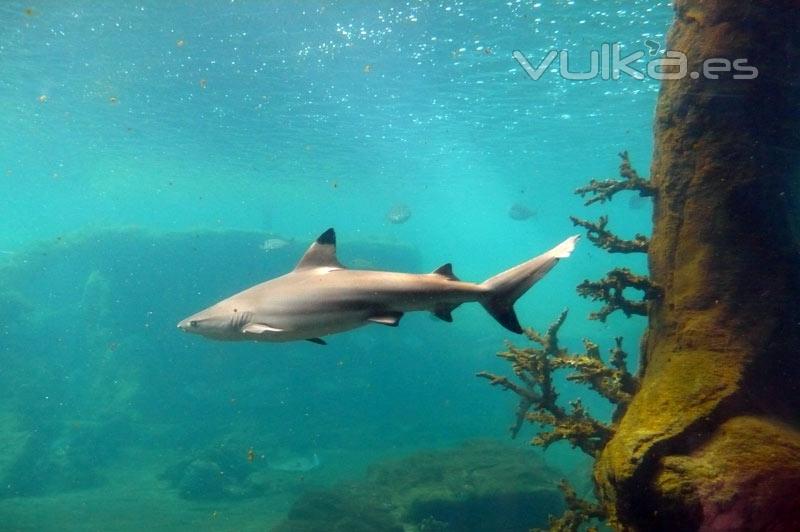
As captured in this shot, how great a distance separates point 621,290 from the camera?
18.7 ft

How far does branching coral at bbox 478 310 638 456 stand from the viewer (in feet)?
17.3

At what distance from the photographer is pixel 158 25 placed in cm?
1775

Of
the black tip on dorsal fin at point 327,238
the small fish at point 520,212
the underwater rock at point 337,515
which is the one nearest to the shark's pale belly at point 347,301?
the black tip on dorsal fin at point 327,238

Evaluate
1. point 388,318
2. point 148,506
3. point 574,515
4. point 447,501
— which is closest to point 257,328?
point 388,318

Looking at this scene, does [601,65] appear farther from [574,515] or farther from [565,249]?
[574,515]

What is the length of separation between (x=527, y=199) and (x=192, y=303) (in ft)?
171

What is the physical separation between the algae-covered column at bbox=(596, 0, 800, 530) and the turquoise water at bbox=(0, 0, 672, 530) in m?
12.4

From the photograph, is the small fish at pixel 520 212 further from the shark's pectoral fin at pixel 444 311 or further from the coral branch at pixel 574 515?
the shark's pectoral fin at pixel 444 311

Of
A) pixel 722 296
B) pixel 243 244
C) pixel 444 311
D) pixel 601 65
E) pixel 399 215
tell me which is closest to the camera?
pixel 444 311

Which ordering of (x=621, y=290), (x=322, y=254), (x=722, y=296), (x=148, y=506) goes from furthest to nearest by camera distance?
1. (x=148, y=506)
2. (x=621, y=290)
3. (x=322, y=254)
4. (x=722, y=296)

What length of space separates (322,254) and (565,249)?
2355 millimetres

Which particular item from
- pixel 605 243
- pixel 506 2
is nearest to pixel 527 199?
pixel 506 2

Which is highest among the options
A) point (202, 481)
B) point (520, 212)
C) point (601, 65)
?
point (601, 65)

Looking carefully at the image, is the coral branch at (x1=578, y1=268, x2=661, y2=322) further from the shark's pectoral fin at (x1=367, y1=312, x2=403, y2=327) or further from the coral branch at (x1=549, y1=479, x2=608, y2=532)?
the shark's pectoral fin at (x1=367, y1=312, x2=403, y2=327)
